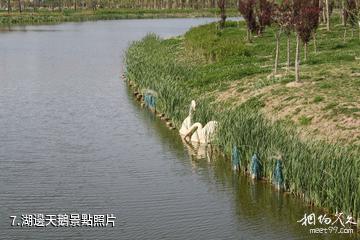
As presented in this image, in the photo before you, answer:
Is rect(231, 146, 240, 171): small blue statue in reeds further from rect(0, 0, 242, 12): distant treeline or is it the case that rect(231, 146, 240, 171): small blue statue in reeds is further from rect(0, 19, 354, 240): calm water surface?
rect(0, 0, 242, 12): distant treeline

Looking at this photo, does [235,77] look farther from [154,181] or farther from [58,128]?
[154,181]

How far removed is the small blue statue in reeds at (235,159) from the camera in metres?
20.5

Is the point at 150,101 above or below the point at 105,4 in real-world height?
below

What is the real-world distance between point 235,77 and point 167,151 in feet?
25.3

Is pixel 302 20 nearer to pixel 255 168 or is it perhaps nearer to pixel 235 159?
pixel 235 159

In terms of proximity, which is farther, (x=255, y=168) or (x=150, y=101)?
(x=150, y=101)

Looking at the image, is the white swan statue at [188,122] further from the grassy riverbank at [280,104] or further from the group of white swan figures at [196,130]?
the grassy riverbank at [280,104]

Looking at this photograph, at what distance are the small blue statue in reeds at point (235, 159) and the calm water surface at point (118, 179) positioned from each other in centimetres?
34

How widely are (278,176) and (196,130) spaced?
6.47 meters

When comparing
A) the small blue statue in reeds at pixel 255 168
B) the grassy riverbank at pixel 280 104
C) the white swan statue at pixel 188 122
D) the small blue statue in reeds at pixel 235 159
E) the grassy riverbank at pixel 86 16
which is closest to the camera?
the grassy riverbank at pixel 280 104

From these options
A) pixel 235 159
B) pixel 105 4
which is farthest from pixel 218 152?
pixel 105 4

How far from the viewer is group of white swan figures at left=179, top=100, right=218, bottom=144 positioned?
2330cm

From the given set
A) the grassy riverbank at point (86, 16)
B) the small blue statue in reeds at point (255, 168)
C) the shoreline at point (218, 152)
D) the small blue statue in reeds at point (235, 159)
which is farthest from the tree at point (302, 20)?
the grassy riverbank at point (86, 16)

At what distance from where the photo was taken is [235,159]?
67.7ft
